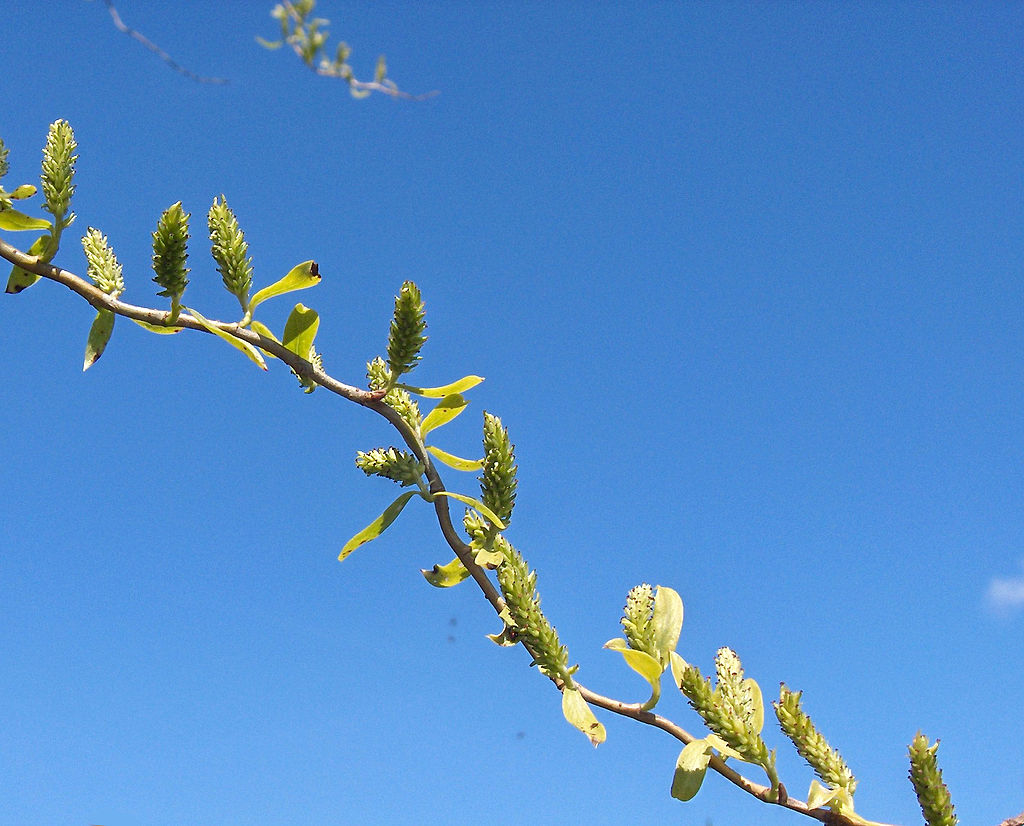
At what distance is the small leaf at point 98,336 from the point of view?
1.20 meters

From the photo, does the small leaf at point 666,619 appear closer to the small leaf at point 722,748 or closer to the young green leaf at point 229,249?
the small leaf at point 722,748

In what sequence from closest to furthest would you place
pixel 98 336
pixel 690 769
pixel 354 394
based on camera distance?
1. pixel 690 769
2. pixel 354 394
3. pixel 98 336

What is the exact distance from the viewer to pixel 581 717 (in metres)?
1.01

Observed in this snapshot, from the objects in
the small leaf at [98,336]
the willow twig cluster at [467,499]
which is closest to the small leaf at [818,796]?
the willow twig cluster at [467,499]

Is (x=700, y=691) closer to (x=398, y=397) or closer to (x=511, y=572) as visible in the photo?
(x=511, y=572)

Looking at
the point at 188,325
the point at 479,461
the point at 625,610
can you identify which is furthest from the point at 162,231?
the point at 625,610

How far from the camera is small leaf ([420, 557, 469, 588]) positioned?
1.19 meters

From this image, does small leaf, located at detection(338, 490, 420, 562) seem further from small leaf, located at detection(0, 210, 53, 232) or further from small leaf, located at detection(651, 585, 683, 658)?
small leaf, located at detection(0, 210, 53, 232)

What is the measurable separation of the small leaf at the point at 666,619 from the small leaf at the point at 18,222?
954mm

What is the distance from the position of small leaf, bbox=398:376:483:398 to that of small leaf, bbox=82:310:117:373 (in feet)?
1.42

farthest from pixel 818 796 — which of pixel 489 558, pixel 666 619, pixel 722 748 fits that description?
pixel 489 558

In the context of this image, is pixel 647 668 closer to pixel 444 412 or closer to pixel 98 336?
pixel 444 412

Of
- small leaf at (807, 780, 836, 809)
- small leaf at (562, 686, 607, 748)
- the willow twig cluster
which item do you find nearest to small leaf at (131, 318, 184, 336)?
the willow twig cluster

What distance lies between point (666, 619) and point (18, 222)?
1015 mm
